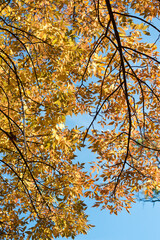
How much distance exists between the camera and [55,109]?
2.71 metres

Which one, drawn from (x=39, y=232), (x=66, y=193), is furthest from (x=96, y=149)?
(x=39, y=232)

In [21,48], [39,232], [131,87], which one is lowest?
[39,232]

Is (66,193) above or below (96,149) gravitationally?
below

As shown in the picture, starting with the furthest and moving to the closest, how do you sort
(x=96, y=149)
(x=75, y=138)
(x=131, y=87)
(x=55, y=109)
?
(x=131, y=87) → (x=75, y=138) → (x=96, y=149) → (x=55, y=109)

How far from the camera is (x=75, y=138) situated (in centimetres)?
325

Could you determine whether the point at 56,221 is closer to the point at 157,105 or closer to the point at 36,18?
the point at 157,105

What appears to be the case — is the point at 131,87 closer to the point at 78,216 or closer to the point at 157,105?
the point at 157,105

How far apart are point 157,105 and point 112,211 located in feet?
5.18

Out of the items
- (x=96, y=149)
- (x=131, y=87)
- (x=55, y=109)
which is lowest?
(x=96, y=149)

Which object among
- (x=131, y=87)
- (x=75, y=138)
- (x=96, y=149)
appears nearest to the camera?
(x=96, y=149)

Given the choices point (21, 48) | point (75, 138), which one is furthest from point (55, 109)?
point (21, 48)

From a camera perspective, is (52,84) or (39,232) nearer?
(39,232)

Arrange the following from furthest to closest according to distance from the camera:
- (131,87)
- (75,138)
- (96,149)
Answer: (131,87)
(75,138)
(96,149)

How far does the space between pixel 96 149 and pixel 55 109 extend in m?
0.77
